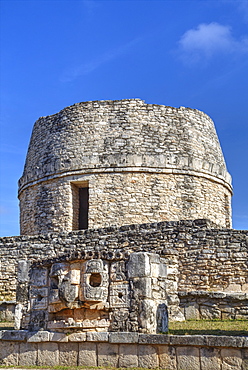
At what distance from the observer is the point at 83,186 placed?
676 inches

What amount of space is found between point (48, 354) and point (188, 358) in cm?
248

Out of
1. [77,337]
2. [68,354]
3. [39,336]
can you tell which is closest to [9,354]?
[39,336]

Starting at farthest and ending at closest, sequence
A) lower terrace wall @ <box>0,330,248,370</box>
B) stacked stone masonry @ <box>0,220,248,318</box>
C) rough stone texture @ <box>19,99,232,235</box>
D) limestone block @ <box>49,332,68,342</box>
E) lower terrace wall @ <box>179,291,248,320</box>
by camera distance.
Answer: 1. rough stone texture @ <box>19,99,232,235</box>
2. stacked stone masonry @ <box>0,220,248,318</box>
3. lower terrace wall @ <box>179,291,248,320</box>
4. limestone block @ <box>49,332,68,342</box>
5. lower terrace wall @ <box>0,330,248,370</box>

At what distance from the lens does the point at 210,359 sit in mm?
6574

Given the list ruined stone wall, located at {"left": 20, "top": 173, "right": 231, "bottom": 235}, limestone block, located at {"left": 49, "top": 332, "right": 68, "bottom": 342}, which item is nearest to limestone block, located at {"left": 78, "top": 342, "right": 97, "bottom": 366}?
limestone block, located at {"left": 49, "top": 332, "right": 68, "bottom": 342}

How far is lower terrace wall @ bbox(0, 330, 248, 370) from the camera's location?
650cm

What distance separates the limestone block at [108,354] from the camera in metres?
7.27

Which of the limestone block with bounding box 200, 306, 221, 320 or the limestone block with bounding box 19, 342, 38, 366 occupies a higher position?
the limestone block with bounding box 200, 306, 221, 320

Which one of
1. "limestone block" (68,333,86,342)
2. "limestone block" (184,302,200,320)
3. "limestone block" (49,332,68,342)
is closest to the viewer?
"limestone block" (68,333,86,342)

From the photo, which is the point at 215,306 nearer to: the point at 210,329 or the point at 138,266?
the point at 210,329

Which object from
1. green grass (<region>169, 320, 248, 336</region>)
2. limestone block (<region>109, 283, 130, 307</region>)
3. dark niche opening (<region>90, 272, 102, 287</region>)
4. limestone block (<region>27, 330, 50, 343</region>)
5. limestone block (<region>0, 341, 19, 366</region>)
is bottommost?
limestone block (<region>0, 341, 19, 366</region>)

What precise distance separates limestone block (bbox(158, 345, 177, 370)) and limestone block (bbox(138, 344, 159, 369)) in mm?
72

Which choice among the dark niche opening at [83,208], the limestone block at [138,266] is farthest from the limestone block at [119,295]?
the dark niche opening at [83,208]

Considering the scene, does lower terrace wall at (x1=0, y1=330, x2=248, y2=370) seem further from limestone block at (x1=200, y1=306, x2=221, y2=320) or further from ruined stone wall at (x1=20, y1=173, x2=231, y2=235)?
ruined stone wall at (x1=20, y1=173, x2=231, y2=235)
